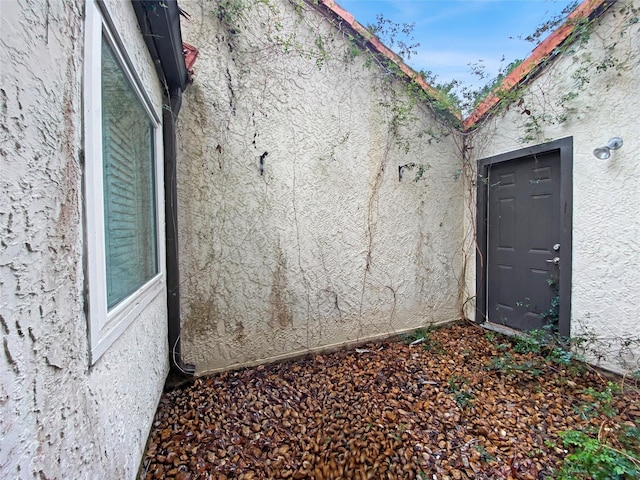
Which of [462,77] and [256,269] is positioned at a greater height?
[462,77]

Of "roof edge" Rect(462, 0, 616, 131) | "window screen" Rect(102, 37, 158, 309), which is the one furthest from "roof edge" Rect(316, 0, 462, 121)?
"window screen" Rect(102, 37, 158, 309)

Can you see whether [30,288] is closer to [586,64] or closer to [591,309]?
[591,309]

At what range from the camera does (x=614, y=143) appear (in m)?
3.76

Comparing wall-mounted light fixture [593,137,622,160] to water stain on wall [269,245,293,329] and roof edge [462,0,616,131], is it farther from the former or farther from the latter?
water stain on wall [269,245,293,329]

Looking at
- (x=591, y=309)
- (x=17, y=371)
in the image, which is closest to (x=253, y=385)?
(x=17, y=371)

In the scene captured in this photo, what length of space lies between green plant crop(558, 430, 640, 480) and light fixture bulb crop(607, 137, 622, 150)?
3.78 metres

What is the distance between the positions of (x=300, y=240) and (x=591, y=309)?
15.4 feet

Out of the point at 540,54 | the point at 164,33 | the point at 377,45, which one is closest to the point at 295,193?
the point at 164,33

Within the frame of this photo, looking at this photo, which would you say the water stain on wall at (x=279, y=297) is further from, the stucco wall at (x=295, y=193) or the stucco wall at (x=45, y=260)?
the stucco wall at (x=45, y=260)

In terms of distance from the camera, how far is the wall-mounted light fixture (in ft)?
12.3

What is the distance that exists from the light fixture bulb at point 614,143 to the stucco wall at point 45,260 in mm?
5954

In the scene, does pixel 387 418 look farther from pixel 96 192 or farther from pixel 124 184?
pixel 124 184

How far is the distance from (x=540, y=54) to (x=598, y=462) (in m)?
5.74

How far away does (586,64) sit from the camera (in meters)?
4.07
